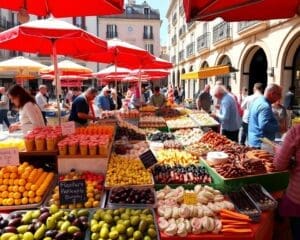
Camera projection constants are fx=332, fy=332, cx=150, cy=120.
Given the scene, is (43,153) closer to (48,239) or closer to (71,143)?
(71,143)

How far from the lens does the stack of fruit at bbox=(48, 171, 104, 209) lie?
3258 mm

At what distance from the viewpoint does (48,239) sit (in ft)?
8.21

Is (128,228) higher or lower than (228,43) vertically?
lower

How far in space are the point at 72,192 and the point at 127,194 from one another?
568mm

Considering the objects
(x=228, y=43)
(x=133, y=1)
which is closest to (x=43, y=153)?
(x=228, y=43)

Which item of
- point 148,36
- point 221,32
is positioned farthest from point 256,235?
point 148,36

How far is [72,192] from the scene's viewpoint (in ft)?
10.3

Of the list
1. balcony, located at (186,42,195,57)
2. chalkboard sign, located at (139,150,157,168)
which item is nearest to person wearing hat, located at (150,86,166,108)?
chalkboard sign, located at (139,150,157,168)

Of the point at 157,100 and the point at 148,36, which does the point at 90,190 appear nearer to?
the point at 157,100

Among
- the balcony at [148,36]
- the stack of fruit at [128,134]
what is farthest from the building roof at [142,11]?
the stack of fruit at [128,134]

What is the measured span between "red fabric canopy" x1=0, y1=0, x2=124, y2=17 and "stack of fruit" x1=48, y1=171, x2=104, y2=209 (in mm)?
2003

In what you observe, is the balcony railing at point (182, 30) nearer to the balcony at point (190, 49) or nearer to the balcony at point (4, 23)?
the balcony at point (190, 49)

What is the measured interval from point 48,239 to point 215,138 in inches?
168

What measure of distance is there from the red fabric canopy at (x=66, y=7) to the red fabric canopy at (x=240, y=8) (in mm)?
993
